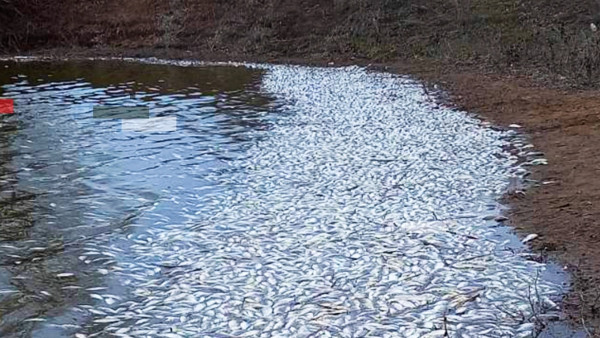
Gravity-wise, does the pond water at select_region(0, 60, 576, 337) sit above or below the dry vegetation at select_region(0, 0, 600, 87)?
below

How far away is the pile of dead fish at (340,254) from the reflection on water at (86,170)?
1.15 ft

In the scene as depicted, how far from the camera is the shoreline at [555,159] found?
693 centimetres

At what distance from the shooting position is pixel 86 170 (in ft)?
36.2

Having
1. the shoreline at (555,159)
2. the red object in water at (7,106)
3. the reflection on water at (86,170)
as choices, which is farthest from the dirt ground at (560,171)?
the red object in water at (7,106)

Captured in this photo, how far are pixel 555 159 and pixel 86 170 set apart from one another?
710 cm

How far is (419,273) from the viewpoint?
679 cm

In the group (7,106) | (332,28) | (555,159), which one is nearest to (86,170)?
(7,106)

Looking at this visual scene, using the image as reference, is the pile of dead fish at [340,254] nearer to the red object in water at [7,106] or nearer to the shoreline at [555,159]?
the shoreline at [555,159]

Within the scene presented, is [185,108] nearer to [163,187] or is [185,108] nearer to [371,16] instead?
[163,187]

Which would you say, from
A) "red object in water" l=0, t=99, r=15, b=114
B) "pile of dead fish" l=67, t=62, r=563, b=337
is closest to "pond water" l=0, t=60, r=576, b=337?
"pile of dead fish" l=67, t=62, r=563, b=337

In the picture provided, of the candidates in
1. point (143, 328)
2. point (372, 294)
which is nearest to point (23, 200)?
point (143, 328)

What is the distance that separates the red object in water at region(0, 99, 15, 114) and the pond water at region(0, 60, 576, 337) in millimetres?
608

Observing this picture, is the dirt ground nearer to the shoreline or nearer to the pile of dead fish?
the shoreline

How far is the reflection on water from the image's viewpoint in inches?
264
